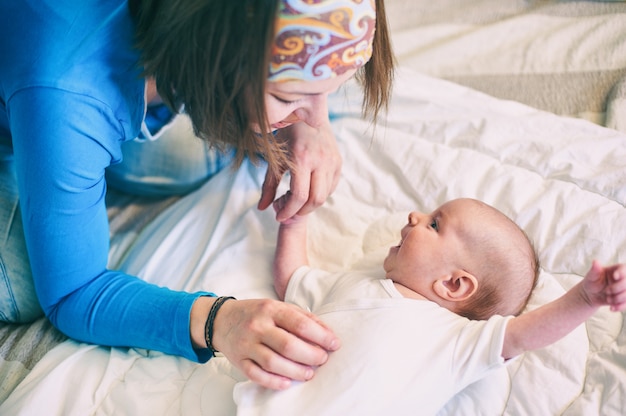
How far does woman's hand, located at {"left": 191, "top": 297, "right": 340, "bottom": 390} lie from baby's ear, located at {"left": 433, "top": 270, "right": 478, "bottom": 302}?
23 cm

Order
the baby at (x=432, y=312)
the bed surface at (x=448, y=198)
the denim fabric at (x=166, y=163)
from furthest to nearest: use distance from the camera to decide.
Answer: the denim fabric at (x=166, y=163) → the bed surface at (x=448, y=198) → the baby at (x=432, y=312)

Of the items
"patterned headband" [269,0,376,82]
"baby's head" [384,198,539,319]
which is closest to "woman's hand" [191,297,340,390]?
"baby's head" [384,198,539,319]

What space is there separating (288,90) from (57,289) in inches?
20.2

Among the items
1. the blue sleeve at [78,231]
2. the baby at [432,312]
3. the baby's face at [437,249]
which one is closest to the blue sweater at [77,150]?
the blue sleeve at [78,231]

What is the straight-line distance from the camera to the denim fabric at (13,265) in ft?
3.58

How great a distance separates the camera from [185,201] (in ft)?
4.47

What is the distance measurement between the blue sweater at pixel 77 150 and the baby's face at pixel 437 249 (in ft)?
1.18

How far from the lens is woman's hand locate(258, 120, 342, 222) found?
1129mm

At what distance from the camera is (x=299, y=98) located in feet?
2.89

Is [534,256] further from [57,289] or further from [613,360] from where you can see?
[57,289]

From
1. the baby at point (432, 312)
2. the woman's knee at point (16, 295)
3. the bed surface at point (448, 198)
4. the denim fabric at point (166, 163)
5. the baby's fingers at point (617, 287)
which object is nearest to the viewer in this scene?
the baby's fingers at point (617, 287)

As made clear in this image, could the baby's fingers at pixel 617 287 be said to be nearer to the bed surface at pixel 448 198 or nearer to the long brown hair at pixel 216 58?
the bed surface at pixel 448 198

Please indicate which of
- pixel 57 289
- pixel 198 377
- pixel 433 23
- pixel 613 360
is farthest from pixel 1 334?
pixel 433 23

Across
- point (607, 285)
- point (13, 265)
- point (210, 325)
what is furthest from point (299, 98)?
point (13, 265)
